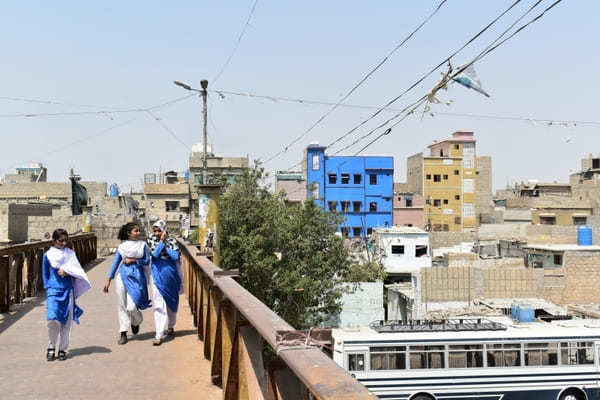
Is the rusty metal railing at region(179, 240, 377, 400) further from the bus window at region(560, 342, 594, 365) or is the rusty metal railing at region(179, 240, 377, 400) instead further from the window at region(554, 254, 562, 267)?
the window at region(554, 254, 562, 267)

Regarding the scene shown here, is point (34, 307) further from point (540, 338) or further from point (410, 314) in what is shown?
point (410, 314)

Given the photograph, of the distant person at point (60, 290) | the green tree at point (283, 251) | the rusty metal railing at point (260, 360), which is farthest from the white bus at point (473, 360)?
the rusty metal railing at point (260, 360)

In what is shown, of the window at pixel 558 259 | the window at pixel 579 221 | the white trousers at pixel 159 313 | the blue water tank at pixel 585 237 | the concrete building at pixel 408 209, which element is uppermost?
the concrete building at pixel 408 209

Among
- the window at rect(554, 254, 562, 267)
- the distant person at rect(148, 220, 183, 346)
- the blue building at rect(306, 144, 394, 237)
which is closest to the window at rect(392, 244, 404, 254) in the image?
the window at rect(554, 254, 562, 267)

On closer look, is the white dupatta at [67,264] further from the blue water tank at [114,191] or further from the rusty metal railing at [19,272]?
the blue water tank at [114,191]

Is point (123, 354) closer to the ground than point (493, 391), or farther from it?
farther from it

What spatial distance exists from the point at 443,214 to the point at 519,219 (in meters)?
8.07

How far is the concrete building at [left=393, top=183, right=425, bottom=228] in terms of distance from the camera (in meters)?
61.4

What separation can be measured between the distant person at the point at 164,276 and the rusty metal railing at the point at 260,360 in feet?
4.20

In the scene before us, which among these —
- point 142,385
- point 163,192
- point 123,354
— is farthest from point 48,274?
point 163,192

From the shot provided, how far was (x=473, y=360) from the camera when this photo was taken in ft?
60.1

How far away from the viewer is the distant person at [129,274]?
6910mm

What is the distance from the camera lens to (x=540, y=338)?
60.8 ft

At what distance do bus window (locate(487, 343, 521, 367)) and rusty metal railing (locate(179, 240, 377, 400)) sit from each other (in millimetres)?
14633
